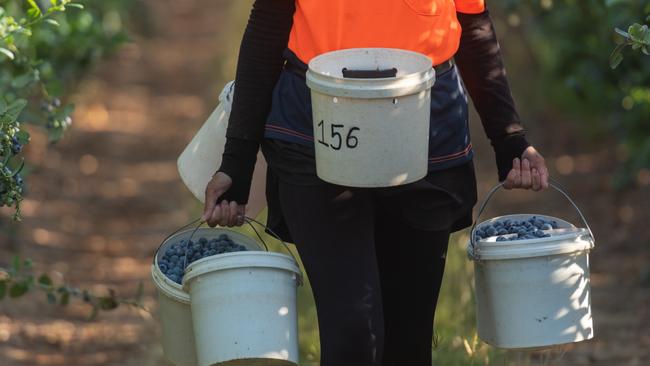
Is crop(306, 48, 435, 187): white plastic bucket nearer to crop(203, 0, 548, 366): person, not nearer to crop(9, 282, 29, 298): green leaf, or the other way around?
crop(203, 0, 548, 366): person

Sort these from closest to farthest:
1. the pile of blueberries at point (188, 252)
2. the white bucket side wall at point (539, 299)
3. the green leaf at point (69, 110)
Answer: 1. the white bucket side wall at point (539, 299)
2. the pile of blueberries at point (188, 252)
3. the green leaf at point (69, 110)

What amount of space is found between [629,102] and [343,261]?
3.46 m

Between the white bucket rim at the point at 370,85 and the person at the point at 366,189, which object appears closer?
the white bucket rim at the point at 370,85

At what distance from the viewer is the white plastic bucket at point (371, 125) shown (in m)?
2.52

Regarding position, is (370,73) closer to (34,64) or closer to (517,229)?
(517,229)

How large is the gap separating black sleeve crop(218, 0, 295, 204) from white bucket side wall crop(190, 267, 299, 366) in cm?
25

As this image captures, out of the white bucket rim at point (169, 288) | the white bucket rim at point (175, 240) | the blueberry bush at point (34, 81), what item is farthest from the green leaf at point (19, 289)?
the white bucket rim at point (169, 288)

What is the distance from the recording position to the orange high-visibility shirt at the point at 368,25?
2.68 m

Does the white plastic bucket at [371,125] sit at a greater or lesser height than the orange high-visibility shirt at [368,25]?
lesser

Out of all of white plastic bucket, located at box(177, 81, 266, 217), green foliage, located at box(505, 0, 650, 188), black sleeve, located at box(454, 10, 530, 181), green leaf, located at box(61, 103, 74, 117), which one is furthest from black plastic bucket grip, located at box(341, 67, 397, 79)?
green foliage, located at box(505, 0, 650, 188)

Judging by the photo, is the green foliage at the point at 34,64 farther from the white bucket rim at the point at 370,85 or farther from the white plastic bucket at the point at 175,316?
the white bucket rim at the point at 370,85

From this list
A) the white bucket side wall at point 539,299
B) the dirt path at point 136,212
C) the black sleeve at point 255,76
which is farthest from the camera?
the dirt path at point 136,212

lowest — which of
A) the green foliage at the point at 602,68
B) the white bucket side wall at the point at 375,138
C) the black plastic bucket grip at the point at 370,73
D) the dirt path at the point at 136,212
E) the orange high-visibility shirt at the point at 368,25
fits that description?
the dirt path at the point at 136,212

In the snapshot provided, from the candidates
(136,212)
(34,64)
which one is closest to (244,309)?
(34,64)
